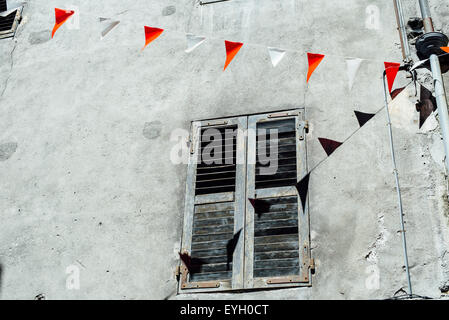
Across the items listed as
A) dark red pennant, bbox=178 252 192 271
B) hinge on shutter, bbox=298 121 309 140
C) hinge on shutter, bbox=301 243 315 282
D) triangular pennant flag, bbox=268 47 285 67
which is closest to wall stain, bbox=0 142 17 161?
dark red pennant, bbox=178 252 192 271

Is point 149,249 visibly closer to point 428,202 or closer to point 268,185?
point 268,185

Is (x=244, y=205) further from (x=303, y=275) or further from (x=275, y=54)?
(x=275, y=54)

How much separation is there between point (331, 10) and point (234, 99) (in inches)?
52.7

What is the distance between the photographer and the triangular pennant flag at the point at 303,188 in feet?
18.1

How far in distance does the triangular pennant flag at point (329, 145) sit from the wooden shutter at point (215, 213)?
701 mm

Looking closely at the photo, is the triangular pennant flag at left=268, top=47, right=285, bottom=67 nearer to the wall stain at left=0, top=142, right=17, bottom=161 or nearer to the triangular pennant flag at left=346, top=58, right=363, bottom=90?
the triangular pennant flag at left=346, top=58, right=363, bottom=90

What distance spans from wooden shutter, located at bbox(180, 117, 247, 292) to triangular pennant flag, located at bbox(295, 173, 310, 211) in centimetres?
48

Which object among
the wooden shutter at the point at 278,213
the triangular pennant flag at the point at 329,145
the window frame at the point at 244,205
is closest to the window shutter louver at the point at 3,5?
the window frame at the point at 244,205

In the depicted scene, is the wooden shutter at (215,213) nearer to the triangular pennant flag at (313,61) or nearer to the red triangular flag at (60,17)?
the triangular pennant flag at (313,61)

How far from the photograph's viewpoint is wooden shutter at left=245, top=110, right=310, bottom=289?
528cm

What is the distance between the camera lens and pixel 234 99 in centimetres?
632

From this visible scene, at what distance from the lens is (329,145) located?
5.74 m

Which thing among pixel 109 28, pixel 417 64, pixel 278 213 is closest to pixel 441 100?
pixel 417 64
